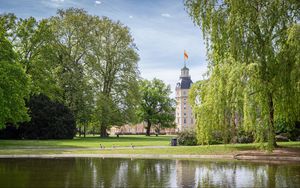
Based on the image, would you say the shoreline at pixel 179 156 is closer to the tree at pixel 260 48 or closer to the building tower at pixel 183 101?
the tree at pixel 260 48

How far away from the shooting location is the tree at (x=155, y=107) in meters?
99.9

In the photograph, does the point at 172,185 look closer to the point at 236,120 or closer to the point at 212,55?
the point at 236,120

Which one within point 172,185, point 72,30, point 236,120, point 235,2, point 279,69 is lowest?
point 172,185

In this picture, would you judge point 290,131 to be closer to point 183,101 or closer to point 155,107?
point 155,107

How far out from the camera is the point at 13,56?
4341cm

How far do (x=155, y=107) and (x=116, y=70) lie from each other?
36.2 metres

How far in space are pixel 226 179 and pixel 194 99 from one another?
1420 centimetres

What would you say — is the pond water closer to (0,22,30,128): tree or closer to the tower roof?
(0,22,30,128): tree

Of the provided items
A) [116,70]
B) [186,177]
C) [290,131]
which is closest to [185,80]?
[116,70]

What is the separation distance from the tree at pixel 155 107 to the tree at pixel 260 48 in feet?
230

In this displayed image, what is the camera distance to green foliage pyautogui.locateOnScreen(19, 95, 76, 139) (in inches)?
2176

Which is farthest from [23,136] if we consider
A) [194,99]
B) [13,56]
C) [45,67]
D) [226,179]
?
[226,179]

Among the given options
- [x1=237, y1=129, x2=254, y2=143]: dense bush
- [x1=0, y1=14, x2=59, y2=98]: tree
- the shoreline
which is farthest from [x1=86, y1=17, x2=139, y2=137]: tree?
the shoreline

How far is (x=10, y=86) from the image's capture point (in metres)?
40.7
